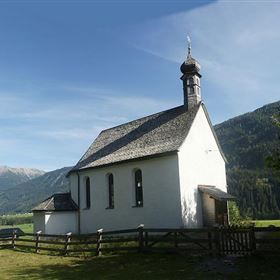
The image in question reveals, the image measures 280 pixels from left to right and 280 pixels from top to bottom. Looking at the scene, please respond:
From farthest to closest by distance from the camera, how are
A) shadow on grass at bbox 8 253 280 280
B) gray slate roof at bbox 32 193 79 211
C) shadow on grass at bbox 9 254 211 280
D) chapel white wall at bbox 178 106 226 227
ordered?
gray slate roof at bbox 32 193 79 211
chapel white wall at bbox 178 106 226 227
shadow on grass at bbox 9 254 211 280
shadow on grass at bbox 8 253 280 280

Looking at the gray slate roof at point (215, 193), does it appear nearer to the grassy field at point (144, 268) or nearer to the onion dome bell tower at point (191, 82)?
the onion dome bell tower at point (191, 82)

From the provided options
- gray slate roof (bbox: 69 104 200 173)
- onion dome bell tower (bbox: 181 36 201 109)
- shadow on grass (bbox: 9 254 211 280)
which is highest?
onion dome bell tower (bbox: 181 36 201 109)

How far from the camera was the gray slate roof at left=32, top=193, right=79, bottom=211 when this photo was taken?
36.3m

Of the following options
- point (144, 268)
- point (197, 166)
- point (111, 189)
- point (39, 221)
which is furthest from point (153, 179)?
point (144, 268)

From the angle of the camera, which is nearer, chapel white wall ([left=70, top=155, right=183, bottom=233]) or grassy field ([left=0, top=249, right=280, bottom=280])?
grassy field ([left=0, top=249, right=280, bottom=280])

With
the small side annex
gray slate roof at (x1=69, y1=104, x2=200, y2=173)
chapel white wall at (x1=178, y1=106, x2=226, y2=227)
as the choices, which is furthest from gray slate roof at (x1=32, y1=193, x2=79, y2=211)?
chapel white wall at (x1=178, y1=106, x2=226, y2=227)

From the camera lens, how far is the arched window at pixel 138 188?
31756mm

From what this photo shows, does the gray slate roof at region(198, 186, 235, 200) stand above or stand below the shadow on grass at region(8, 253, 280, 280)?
above

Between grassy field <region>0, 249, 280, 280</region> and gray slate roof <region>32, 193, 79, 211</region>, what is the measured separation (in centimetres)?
1523

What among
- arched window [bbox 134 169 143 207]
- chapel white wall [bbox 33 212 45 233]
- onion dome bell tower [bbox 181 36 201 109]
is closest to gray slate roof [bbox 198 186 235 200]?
arched window [bbox 134 169 143 207]

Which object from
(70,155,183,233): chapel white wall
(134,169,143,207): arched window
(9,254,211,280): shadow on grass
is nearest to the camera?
(9,254,211,280): shadow on grass

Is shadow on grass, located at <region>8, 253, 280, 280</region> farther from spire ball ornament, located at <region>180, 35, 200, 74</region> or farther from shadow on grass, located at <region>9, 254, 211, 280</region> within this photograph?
spire ball ornament, located at <region>180, 35, 200, 74</region>

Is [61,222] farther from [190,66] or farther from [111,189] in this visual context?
[190,66]

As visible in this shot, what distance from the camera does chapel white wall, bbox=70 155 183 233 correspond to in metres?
29.1
